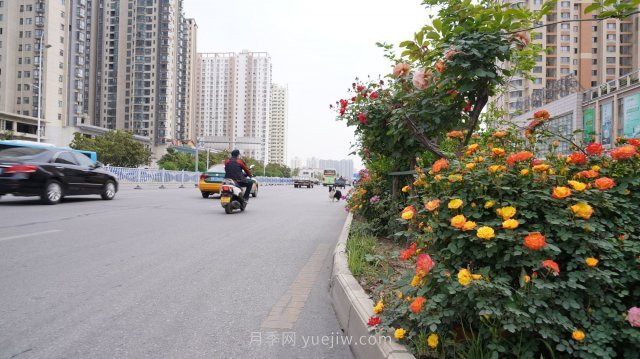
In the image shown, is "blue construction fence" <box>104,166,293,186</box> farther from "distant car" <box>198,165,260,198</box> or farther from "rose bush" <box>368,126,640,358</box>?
"rose bush" <box>368,126,640,358</box>

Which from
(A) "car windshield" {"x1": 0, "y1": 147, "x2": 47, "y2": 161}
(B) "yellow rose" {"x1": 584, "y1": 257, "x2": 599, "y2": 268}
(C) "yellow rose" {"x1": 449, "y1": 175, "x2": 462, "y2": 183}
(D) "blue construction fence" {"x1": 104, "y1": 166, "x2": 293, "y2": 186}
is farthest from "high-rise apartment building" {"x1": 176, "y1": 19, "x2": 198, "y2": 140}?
(B) "yellow rose" {"x1": 584, "y1": 257, "x2": 599, "y2": 268}

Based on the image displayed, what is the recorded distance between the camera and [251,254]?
18.9 feet

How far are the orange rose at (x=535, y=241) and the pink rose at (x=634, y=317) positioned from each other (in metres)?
0.43

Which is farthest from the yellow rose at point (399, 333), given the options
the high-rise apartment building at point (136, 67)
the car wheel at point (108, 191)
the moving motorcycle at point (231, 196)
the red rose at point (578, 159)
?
the high-rise apartment building at point (136, 67)

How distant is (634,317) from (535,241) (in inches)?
19.2

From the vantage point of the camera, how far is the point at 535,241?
183 cm

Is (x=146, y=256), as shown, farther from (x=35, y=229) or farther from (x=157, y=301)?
(x=35, y=229)

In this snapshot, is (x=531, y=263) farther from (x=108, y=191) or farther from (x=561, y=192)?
(x=108, y=191)

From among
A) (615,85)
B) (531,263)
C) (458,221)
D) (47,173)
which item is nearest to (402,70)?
(458,221)

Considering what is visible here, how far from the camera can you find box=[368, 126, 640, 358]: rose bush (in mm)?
1834

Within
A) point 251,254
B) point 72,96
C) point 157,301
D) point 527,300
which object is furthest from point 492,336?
point 72,96

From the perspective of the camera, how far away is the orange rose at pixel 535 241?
1830 millimetres

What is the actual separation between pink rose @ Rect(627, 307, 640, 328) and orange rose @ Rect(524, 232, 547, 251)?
16.8 inches

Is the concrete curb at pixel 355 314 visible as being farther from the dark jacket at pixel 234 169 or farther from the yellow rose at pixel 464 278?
the dark jacket at pixel 234 169
